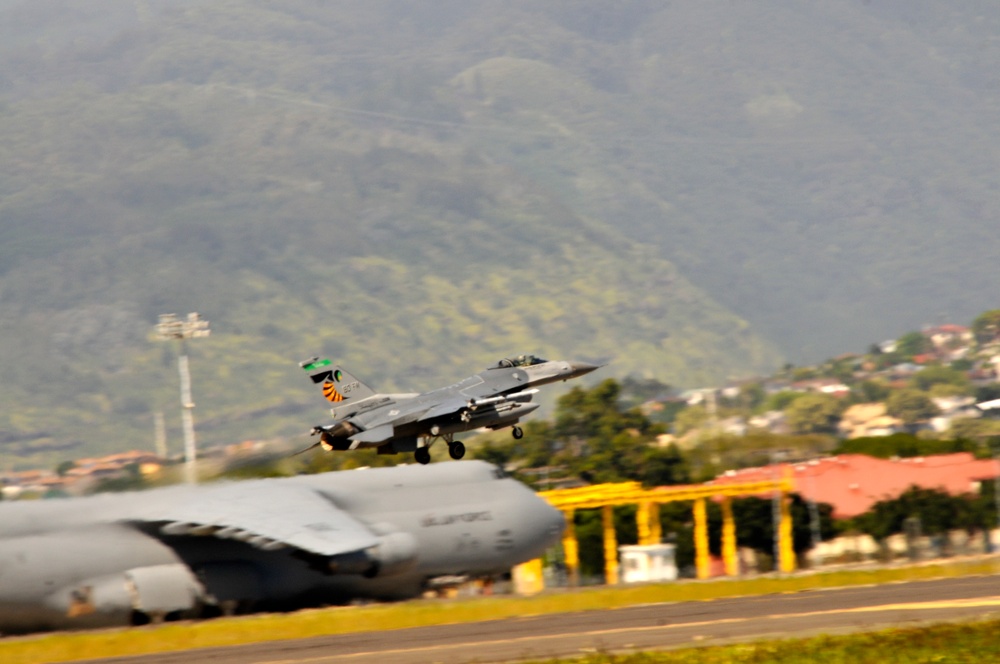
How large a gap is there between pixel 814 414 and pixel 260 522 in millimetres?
123990

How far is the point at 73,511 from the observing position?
197ft

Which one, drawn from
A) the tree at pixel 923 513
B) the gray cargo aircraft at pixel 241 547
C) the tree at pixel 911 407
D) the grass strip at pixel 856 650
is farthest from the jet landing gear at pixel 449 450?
the tree at pixel 911 407

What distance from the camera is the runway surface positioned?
45.8 m

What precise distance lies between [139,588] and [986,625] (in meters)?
31.7

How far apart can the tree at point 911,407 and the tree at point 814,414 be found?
12767 millimetres

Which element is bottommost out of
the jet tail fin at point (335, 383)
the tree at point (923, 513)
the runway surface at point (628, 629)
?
the runway surface at point (628, 629)

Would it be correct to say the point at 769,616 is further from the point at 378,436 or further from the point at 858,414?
the point at 858,414

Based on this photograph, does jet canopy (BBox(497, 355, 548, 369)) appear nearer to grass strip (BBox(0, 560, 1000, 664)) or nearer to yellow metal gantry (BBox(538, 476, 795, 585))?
grass strip (BBox(0, 560, 1000, 664))

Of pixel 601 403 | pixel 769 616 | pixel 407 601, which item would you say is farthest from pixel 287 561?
pixel 601 403

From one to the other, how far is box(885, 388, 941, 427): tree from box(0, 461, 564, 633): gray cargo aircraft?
13589cm

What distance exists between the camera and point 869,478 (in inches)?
3770

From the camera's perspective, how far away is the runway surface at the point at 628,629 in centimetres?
4584

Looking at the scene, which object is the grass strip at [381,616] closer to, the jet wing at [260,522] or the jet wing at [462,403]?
the jet wing at [260,522]

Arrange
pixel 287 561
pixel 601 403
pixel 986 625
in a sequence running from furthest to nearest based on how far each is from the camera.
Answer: pixel 601 403 → pixel 287 561 → pixel 986 625
